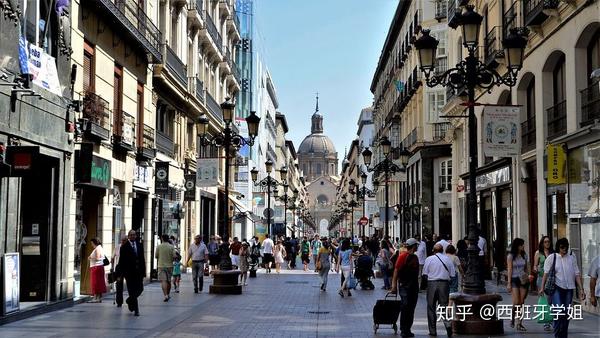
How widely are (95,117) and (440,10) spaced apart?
3072 centimetres

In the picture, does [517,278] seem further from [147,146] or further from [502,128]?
[147,146]

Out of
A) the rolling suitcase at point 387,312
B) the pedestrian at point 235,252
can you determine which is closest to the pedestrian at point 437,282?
the rolling suitcase at point 387,312

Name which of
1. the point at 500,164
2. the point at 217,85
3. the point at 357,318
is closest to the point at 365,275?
the point at 500,164

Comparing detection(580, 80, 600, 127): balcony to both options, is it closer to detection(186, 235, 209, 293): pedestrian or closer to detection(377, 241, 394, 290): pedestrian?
detection(377, 241, 394, 290): pedestrian

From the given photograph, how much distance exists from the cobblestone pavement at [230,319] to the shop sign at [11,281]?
1.24 feet

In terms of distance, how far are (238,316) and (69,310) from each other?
387 cm

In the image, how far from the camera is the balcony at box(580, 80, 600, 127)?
725 inches

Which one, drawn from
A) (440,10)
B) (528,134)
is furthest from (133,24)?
(440,10)

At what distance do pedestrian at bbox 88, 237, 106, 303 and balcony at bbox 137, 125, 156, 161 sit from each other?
634cm

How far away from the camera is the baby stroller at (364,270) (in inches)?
1001

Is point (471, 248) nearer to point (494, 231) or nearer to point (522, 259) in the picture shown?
point (522, 259)

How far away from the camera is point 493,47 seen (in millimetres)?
27578

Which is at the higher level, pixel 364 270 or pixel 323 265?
pixel 323 265

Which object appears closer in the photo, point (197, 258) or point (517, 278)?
point (517, 278)
